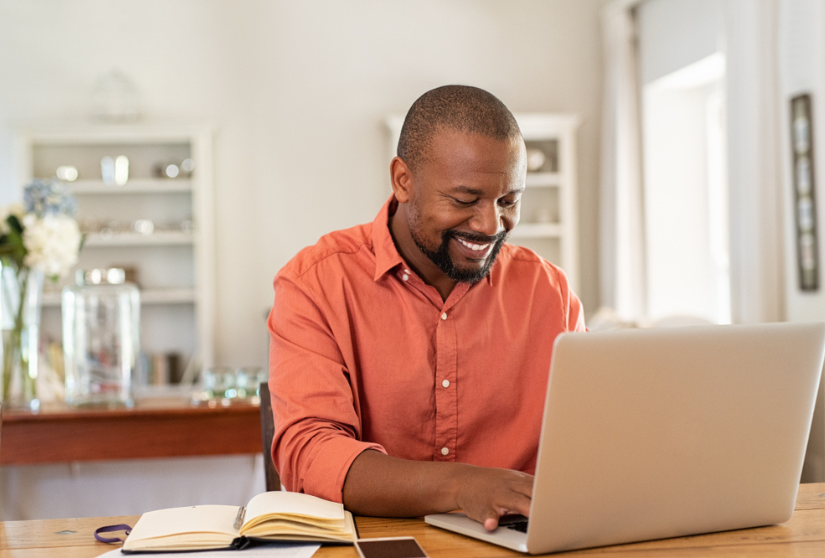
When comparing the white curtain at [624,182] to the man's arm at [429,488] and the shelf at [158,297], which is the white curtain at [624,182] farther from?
the man's arm at [429,488]

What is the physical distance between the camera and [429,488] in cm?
108

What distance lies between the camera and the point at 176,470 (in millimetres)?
2295

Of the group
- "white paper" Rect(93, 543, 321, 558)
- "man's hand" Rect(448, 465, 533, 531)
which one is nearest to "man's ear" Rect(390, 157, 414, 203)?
"man's hand" Rect(448, 465, 533, 531)

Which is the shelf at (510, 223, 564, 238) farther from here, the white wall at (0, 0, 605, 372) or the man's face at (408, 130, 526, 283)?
the man's face at (408, 130, 526, 283)

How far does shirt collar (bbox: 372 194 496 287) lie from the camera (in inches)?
55.8

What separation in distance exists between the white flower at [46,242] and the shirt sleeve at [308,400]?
1.10 meters

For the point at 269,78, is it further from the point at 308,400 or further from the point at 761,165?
the point at 308,400

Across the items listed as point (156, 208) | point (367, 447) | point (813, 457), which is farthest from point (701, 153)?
point (367, 447)

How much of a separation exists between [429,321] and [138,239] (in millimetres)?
3530

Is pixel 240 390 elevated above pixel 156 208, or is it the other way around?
pixel 156 208

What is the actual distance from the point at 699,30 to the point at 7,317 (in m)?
3.45

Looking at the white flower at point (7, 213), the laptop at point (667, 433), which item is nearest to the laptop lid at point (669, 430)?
the laptop at point (667, 433)

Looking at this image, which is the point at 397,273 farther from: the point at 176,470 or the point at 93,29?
the point at 93,29

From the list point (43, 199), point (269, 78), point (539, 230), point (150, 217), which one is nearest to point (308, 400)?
point (43, 199)
